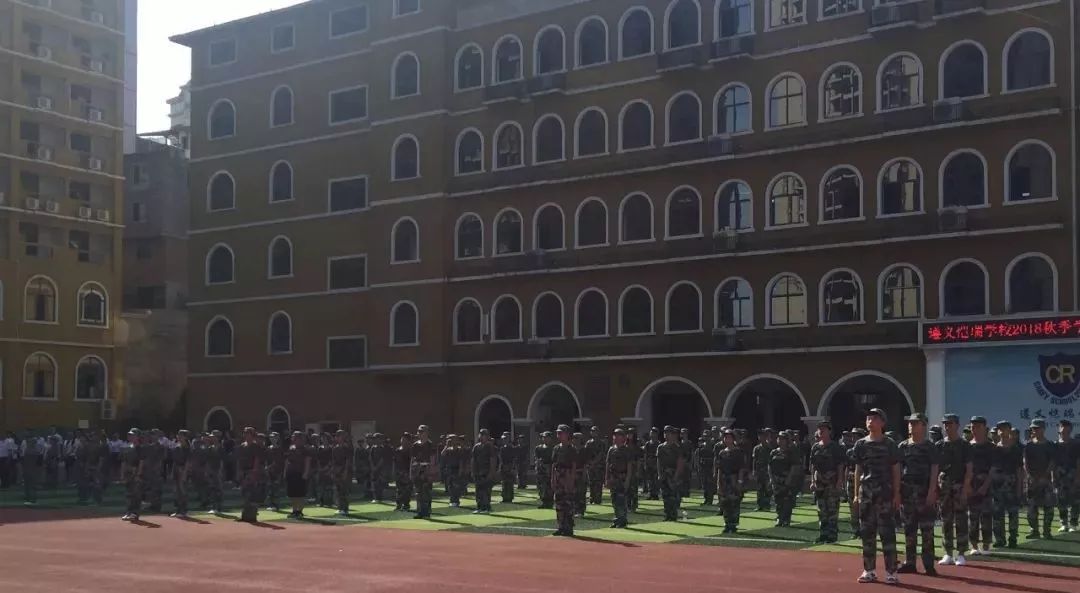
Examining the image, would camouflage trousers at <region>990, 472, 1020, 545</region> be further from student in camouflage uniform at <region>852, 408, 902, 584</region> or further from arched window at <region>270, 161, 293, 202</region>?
arched window at <region>270, 161, 293, 202</region>

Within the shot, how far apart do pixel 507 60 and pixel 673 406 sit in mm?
14274

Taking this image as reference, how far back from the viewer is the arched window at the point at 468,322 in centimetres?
5162

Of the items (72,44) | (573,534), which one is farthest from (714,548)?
(72,44)

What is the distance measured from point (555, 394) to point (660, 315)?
5.34 meters

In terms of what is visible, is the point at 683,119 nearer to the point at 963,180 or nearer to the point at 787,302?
the point at 787,302

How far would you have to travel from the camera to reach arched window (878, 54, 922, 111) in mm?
42375

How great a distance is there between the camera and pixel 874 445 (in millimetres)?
17172

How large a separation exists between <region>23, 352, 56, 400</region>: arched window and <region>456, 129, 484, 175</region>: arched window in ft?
73.1

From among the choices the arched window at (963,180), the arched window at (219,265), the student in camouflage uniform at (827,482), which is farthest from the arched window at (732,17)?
the student in camouflage uniform at (827,482)

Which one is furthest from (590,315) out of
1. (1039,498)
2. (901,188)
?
(1039,498)

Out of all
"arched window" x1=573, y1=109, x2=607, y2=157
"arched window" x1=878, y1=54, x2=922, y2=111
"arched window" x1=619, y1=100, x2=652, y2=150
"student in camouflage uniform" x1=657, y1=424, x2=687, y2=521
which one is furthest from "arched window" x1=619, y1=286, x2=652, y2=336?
"student in camouflage uniform" x1=657, y1=424, x2=687, y2=521

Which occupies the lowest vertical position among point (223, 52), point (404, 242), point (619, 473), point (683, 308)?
point (619, 473)

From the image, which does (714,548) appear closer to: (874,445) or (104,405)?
(874,445)

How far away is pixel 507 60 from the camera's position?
51.7 meters
